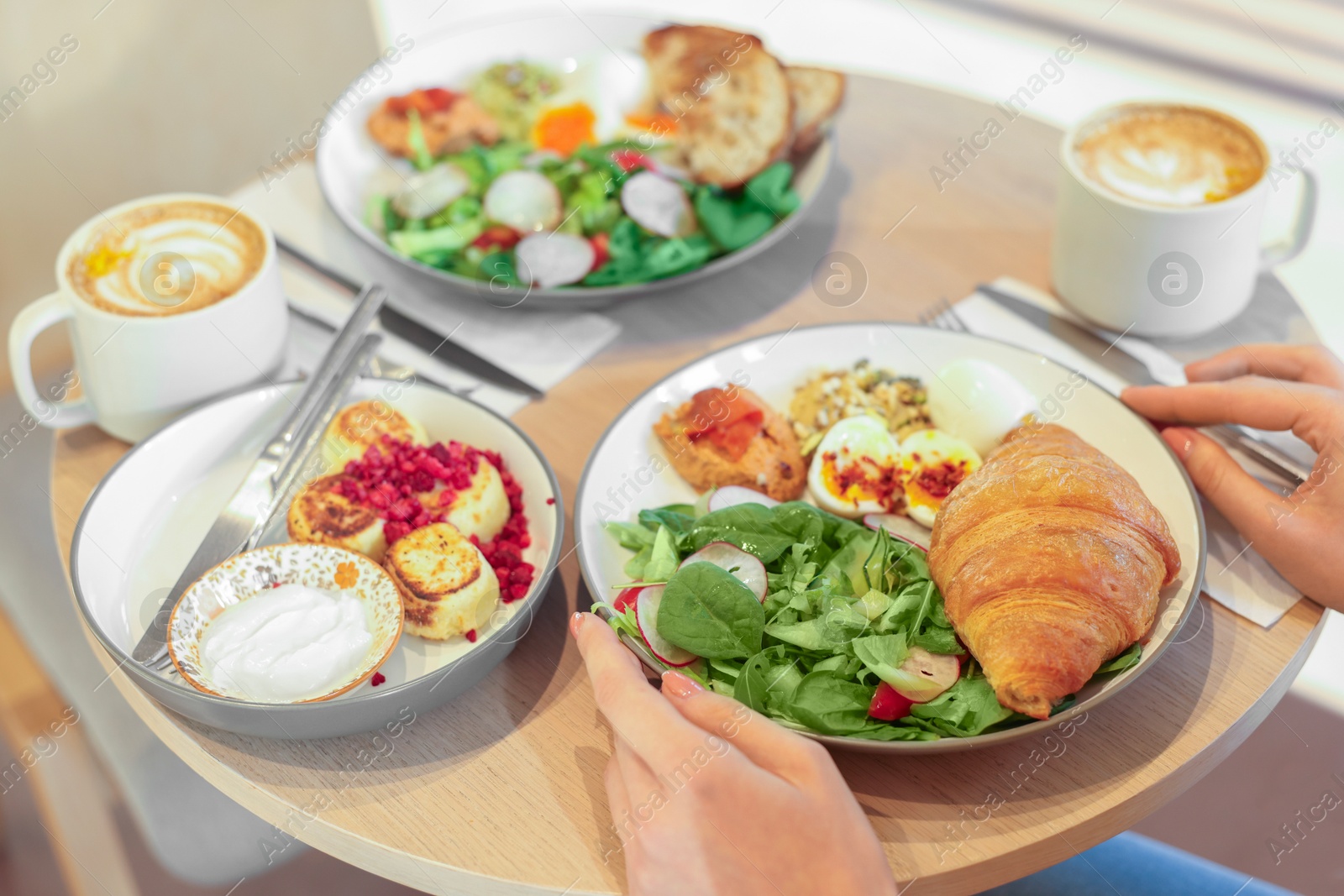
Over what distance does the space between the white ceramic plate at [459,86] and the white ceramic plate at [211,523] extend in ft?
1.09

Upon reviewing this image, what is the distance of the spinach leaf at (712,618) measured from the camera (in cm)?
103

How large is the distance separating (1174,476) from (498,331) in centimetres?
98

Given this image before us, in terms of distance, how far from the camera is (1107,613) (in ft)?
3.24

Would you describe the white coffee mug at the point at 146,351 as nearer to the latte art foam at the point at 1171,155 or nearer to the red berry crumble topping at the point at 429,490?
the red berry crumble topping at the point at 429,490

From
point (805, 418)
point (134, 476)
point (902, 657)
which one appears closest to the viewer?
point (902, 657)

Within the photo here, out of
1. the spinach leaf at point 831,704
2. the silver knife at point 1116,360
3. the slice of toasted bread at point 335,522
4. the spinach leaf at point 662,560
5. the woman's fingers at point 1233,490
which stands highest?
the slice of toasted bread at point 335,522

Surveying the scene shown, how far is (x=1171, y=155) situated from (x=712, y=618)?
3.48ft

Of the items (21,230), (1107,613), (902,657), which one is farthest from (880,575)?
(21,230)

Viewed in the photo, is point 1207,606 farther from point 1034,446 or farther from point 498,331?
point 498,331

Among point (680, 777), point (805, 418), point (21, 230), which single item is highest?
point (680, 777)

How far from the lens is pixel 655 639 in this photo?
105cm

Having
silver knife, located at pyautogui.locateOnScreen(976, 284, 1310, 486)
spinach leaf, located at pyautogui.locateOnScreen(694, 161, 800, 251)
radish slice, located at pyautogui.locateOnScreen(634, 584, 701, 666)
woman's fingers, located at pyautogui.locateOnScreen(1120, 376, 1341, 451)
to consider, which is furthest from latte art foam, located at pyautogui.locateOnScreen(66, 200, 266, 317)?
woman's fingers, located at pyautogui.locateOnScreen(1120, 376, 1341, 451)

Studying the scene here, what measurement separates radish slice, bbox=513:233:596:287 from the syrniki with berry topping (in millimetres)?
404

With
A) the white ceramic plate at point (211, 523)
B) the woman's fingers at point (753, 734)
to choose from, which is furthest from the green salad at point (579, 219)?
the woman's fingers at point (753, 734)
